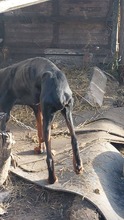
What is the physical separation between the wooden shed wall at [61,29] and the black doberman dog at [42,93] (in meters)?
4.20

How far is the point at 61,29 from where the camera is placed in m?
9.88

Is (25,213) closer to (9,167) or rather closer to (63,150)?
(9,167)

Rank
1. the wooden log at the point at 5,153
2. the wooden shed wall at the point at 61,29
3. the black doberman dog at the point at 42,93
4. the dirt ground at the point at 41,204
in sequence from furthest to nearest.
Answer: the wooden shed wall at the point at 61,29 → the wooden log at the point at 5,153 → the black doberman dog at the point at 42,93 → the dirt ground at the point at 41,204

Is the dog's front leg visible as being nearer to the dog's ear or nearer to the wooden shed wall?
the dog's ear

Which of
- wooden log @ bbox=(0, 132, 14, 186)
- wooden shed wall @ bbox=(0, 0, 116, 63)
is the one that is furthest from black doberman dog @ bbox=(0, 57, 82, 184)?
wooden shed wall @ bbox=(0, 0, 116, 63)

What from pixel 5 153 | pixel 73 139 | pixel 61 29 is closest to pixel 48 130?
pixel 73 139

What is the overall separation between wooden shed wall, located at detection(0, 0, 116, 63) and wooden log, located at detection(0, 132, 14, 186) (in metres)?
5.24

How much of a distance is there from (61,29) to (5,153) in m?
5.45

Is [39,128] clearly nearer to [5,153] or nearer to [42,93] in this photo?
[5,153]

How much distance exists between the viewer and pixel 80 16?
973cm

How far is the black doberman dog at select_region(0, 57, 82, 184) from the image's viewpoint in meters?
4.73

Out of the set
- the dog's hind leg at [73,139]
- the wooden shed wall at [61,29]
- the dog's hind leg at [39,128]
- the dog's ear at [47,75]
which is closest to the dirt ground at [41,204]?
the dog's hind leg at [73,139]

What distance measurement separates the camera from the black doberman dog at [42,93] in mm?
4734

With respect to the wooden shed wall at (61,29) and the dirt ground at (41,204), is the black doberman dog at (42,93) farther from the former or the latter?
the wooden shed wall at (61,29)
